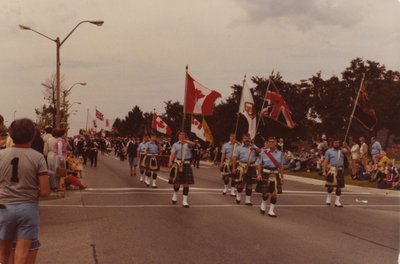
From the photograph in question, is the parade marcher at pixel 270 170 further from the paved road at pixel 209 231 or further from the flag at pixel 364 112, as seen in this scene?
the flag at pixel 364 112

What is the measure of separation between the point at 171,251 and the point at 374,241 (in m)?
3.91

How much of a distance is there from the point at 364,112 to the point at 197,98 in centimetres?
581

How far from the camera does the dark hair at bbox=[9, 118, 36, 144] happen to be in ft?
16.7

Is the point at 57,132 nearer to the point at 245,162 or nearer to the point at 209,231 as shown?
the point at 245,162

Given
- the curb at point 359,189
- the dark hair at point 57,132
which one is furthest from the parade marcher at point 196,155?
the dark hair at point 57,132

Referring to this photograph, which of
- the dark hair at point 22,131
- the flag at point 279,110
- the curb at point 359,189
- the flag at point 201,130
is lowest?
the curb at point 359,189

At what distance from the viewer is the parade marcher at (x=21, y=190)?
5.03m

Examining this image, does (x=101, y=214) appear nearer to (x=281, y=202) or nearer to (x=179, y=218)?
(x=179, y=218)

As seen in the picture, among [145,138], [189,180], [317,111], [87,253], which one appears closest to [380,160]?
[145,138]

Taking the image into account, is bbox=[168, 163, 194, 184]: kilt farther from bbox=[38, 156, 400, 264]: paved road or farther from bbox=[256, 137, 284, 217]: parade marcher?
bbox=[256, 137, 284, 217]: parade marcher

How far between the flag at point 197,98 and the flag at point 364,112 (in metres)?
5.07

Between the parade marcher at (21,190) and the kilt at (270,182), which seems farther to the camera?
the kilt at (270,182)

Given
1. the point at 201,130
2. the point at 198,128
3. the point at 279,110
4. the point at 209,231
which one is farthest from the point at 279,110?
the point at 201,130

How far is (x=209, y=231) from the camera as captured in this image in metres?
9.74
